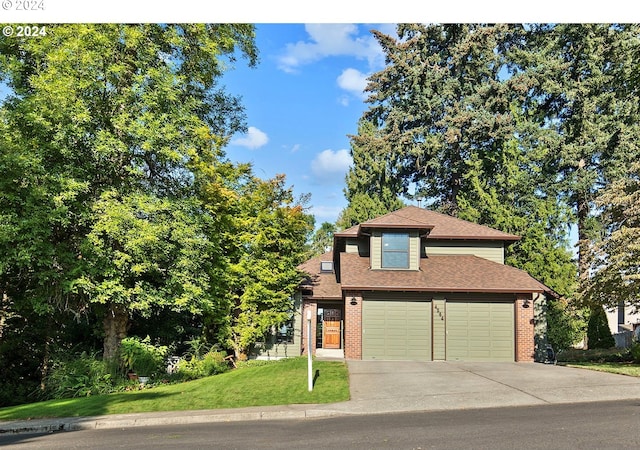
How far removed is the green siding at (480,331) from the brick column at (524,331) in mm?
250

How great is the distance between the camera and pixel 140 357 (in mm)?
15484

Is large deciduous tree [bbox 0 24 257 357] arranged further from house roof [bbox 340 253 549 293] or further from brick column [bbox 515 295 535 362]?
brick column [bbox 515 295 535 362]

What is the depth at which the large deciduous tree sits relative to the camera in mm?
13531

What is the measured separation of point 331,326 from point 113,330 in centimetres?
916

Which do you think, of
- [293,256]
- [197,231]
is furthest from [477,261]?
[197,231]

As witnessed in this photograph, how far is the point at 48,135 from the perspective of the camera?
14.1 m

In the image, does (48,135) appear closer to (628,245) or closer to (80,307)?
(80,307)

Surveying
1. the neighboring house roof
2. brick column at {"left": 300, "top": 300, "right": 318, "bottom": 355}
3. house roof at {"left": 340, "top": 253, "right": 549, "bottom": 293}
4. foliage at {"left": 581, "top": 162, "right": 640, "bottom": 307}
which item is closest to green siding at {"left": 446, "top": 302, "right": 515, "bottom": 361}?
house roof at {"left": 340, "top": 253, "right": 549, "bottom": 293}

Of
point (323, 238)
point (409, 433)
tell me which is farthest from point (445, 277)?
point (323, 238)

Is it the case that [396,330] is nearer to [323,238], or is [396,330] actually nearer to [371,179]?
[371,179]

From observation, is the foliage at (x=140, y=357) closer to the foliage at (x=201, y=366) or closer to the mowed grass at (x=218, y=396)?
the foliage at (x=201, y=366)

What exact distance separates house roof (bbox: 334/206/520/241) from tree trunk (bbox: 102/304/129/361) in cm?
951

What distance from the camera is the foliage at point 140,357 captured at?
15391mm

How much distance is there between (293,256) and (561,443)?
13446 mm
